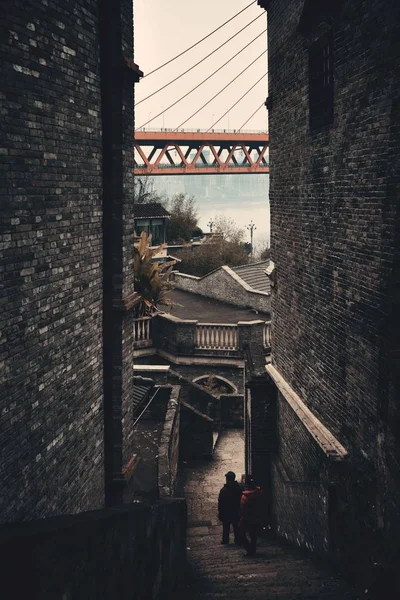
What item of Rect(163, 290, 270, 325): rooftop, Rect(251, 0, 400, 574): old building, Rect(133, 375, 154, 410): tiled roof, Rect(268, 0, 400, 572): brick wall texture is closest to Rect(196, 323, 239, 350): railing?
Rect(163, 290, 270, 325): rooftop

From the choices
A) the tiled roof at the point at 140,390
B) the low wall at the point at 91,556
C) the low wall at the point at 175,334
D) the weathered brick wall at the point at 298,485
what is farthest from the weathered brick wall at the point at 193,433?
the low wall at the point at 91,556

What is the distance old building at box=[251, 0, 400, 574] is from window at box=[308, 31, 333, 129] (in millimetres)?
27

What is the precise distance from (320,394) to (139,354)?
457 inches

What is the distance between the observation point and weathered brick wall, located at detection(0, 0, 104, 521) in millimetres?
5602

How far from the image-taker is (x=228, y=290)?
85.7 feet

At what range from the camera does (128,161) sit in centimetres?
845

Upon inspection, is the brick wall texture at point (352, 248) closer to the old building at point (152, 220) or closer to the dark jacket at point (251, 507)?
the dark jacket at point (251, 507)

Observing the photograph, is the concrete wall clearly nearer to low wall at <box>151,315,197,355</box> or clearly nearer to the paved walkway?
low wall at <box>151,315,197,355</box>

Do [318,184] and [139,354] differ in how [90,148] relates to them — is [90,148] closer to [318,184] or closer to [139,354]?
[318,184]

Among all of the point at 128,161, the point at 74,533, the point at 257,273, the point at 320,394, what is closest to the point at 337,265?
the point at 320,394

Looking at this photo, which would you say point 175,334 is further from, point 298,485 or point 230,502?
point 298,485

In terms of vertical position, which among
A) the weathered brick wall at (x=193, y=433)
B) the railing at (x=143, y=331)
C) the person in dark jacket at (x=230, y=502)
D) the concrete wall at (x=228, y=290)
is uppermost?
the concrete wall at (x=228, y=290)

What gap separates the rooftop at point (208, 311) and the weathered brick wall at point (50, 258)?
14619mm

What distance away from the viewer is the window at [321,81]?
26.3ft
